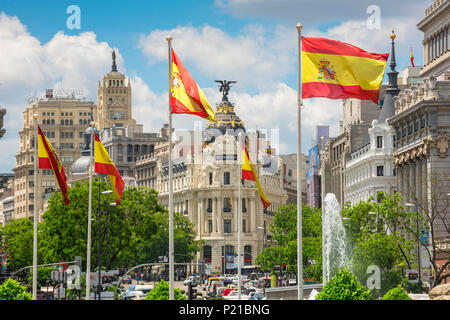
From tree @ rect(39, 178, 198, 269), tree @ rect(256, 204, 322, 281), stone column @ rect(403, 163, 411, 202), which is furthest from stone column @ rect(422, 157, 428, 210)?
tree @ rect(39, 178, 198, 269)

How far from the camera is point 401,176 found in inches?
4813

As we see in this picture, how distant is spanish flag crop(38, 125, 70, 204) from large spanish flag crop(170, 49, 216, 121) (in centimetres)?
1269

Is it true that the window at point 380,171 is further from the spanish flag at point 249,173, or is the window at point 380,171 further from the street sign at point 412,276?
the spanish flag at point 249,173

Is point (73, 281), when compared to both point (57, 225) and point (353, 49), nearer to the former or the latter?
point (57, 225)

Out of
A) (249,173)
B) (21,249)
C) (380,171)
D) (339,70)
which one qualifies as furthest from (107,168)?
(380,171)

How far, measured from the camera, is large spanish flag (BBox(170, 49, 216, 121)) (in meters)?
49.2

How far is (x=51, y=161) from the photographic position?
6128cm

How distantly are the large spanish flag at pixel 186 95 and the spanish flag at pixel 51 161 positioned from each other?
12.7 metres

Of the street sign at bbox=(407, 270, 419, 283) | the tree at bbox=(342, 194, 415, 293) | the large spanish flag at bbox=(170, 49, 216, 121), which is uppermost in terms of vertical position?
the large spanish flag at bbox=(170, 49, 216, 121)

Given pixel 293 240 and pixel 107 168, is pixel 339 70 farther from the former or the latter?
pixel 293 240

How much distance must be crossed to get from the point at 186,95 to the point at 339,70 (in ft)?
24.1

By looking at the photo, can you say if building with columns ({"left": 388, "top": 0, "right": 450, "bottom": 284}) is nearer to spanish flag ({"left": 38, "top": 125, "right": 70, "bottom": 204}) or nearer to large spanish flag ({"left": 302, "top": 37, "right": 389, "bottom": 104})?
spanish flag ({"left": 38, "top": 125, "right": 70, "bottom": 204})

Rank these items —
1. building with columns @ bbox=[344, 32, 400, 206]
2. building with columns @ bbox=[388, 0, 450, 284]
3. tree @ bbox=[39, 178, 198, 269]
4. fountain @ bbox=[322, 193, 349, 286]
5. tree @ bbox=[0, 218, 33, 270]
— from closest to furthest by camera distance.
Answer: fountain @ bbox=[322, 193, 349, 286] < building with columns @ bbox=[388, 0, 450, 284] < tree @ bbox=[39, 178, 198, 269] < tree @ bbox=[0, 218, 33, 270] < building with columns @ bbox=[344, 32, 400, 206]
